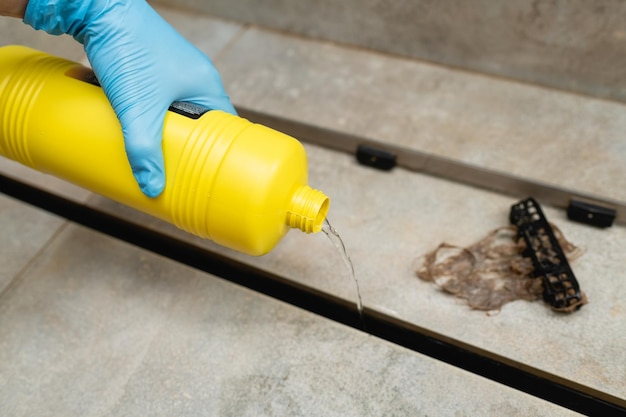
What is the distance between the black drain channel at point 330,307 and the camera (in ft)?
3.85

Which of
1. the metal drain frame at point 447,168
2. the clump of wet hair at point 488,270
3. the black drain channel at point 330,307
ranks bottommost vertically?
the black drain channel at point 330,307

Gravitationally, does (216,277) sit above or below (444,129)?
below

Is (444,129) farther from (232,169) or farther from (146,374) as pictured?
(146,374)

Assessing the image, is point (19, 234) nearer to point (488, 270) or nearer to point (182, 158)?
point (182, 158)

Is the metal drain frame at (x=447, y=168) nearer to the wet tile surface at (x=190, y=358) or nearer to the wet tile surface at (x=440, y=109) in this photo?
the wet tile surface at (x=440, y=109)

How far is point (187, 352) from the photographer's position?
1232mm

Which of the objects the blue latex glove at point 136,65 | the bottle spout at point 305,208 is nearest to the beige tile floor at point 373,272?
the bottle spout at point 305,208

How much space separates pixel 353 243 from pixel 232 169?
51cm

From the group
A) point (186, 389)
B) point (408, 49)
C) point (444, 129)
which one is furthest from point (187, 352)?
point (408, 49)

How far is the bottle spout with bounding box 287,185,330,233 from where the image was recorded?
105cm

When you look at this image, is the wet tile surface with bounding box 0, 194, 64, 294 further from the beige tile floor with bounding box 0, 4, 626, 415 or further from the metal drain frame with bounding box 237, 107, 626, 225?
the metal drain frame with bounding box 237, 107, 626, 225

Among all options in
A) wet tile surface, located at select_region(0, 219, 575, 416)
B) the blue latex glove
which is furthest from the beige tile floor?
the blue latex glove

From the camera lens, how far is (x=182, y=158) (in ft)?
3.38

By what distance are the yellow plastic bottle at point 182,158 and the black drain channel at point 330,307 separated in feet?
1.08
